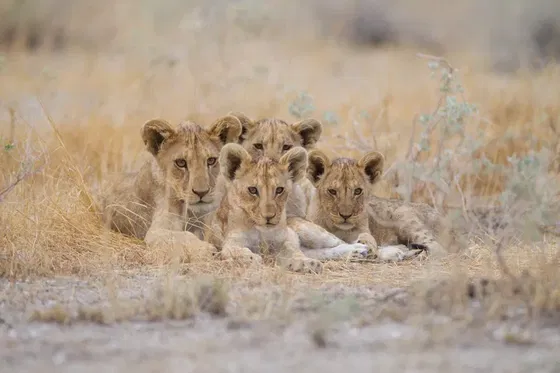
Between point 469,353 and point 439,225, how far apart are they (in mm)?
3978

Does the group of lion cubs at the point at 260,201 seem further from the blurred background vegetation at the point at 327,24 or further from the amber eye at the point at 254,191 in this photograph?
the blurred background vegetation at the point at 327,24

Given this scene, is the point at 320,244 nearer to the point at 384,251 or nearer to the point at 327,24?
the point at 384,251

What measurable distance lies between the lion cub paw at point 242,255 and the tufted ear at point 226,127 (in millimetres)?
1127

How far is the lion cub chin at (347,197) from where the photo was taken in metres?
8.13

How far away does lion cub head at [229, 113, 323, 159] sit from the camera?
8.55 metres

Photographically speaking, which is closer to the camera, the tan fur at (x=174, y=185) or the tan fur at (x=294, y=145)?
the tan fur at (x=174, y=185)

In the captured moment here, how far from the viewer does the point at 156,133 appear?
26.6 ft

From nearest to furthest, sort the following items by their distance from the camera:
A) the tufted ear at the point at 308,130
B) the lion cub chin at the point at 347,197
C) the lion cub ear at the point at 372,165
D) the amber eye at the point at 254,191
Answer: the amber eye at the point at 254,191, the lion cub chin at the point at 347,197, the lion cub ear at the point at 372,165, the tufted ear at the point at 308,130

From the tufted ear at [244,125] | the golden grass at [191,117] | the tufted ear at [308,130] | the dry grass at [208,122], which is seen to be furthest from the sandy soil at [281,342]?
the tufted ear at [308,130]

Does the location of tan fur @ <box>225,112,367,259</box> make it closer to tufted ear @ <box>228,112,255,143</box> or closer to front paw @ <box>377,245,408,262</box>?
tufted ear @ <box>228,112,255,143</box>

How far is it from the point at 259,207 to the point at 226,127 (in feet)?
3.52

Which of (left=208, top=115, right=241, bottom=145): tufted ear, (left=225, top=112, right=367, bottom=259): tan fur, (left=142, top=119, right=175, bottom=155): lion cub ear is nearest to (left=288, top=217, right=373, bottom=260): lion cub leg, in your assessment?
(left=225, top=112, right=367, bottom=259): tan fur

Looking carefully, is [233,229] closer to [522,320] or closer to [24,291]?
[24,291]

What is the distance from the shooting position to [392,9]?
23656 mm
